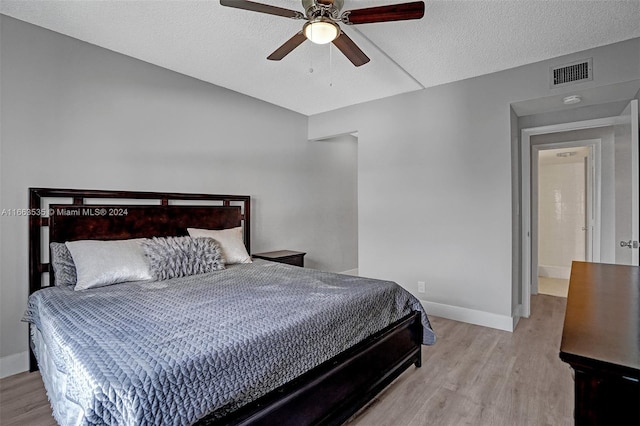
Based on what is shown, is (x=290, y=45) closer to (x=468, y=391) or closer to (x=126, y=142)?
(x=126, y=142)

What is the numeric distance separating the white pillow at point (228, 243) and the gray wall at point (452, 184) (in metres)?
1.72

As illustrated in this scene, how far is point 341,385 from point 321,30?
2049 millimetres

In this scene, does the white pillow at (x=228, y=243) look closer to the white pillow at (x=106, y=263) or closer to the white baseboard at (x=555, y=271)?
the white pillow at (x=106, y=263)

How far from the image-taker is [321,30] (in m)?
1.96

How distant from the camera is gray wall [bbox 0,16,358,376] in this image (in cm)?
244

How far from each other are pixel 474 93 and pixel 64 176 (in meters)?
3.94

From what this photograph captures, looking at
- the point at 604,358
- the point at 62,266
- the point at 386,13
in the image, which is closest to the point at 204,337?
the point at 604,358

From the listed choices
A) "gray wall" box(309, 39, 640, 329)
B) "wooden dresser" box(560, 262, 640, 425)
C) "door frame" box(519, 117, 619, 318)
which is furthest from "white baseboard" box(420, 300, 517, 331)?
"wooden dresser" box(560, 262, 640, 425)

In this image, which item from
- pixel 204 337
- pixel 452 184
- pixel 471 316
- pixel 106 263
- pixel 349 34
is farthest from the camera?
pixel 452 184

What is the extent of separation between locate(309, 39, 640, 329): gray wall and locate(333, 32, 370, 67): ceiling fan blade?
1674 millimetres

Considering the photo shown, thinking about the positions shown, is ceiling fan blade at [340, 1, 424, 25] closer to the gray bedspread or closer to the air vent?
the gray bedspread

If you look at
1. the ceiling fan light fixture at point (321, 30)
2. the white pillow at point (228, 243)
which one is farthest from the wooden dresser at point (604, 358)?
the white pillow at point (228, 243)

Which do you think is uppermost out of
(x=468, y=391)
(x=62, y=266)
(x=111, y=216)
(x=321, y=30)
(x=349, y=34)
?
(x=349, y=34)

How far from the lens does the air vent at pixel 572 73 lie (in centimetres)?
279
